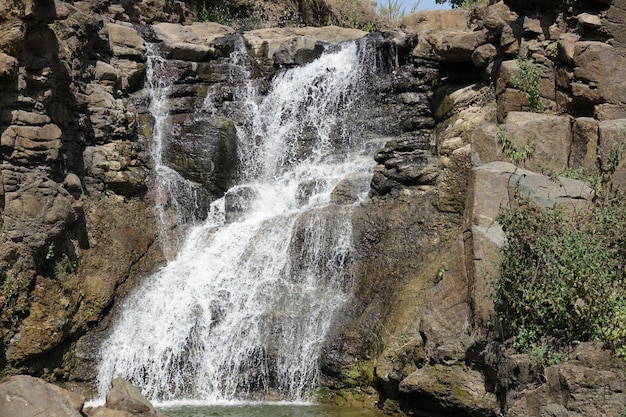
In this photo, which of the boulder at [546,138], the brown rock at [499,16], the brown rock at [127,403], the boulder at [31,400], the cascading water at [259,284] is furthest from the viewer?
the brown rock at [499,16]

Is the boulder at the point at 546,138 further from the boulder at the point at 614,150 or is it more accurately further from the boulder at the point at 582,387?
the boulder at the point at 582,387

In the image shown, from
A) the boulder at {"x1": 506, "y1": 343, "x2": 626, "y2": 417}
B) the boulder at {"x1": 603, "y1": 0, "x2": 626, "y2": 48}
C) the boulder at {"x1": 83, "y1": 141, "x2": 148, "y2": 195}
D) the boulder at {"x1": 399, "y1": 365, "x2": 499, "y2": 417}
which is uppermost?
the boulder at {"x1": 603, "y1": 0, "x2": 626, "y2": 48}

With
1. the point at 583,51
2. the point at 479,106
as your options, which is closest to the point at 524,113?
the point at 583,51

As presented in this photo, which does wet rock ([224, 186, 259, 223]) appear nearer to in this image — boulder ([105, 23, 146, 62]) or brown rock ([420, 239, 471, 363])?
boulder ([105, 23, 146, 62])

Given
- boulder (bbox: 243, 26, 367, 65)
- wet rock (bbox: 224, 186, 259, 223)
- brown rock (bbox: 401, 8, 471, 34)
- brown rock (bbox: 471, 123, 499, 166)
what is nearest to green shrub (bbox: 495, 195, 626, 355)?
brown rock (bbox: 471, 123, 499, 166)

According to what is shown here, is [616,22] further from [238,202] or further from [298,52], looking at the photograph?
[298,52]

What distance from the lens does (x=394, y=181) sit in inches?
549

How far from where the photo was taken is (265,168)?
1662 cm

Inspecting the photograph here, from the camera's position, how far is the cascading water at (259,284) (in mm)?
12094

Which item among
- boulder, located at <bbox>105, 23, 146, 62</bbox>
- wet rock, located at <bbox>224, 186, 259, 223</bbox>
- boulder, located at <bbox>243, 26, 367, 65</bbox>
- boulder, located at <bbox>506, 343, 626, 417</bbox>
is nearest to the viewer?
boulder, located at <bbox>506, 343, 626, 417</bbox>

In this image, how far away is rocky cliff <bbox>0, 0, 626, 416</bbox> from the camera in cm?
1012

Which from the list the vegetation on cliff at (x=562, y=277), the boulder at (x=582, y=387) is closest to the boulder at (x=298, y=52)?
the vegetation on cliff at (x=562, y=277)

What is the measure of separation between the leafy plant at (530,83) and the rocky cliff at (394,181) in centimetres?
4

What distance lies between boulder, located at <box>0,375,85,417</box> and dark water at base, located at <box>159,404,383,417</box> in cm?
315
